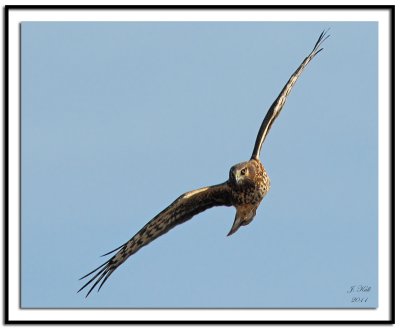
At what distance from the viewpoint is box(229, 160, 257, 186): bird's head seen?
1761cm

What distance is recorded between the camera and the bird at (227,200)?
17.7 m

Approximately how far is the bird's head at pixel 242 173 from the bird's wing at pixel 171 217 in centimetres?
27

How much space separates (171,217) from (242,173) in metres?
1.01

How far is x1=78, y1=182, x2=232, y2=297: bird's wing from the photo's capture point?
58.9ft

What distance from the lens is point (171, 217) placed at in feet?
59.2

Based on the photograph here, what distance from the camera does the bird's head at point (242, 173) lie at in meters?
17.6
